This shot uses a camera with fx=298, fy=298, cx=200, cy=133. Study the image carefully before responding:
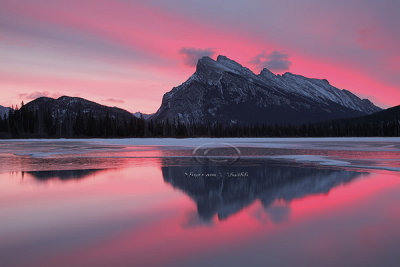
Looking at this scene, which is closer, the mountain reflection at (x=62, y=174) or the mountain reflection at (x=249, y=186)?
the mountain reflection at (x=249, y=186)

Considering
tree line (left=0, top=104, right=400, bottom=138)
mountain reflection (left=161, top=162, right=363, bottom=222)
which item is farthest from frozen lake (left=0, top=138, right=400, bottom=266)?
tree line (left=0, top=104, right=400, bottom=138)

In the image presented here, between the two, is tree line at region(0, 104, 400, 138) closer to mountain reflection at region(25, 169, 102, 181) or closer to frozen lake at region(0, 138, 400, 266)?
mountain reflection at region(25, 169, 102, 181)

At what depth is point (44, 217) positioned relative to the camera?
9.87 meters

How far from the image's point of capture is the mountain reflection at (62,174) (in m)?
17.8

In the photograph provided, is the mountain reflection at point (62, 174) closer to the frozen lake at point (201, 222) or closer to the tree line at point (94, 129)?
the frozen lake at point (201, 222)

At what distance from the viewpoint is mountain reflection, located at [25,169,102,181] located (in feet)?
58.5

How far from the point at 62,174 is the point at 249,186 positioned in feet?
39.2

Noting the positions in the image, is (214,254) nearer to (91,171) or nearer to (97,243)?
(97,243)

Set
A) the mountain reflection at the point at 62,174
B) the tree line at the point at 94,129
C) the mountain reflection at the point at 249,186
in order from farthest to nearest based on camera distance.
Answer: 1. the tree line at the point at 94,129
2. the mountain reflection at the point at 62,174
3. the mountain reflection at the point at 249,186

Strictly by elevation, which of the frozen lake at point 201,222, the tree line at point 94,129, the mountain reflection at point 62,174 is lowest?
the frozen lake at point 201,222

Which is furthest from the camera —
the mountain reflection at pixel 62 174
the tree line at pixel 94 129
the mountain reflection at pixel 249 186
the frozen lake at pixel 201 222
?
the tree line at pixel 94 129

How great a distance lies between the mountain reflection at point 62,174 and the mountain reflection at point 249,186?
5.14 m

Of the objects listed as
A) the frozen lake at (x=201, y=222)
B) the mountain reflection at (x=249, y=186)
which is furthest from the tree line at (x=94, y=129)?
the frozen lake at (x=201, y=222)

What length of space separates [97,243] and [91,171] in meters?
13.9
